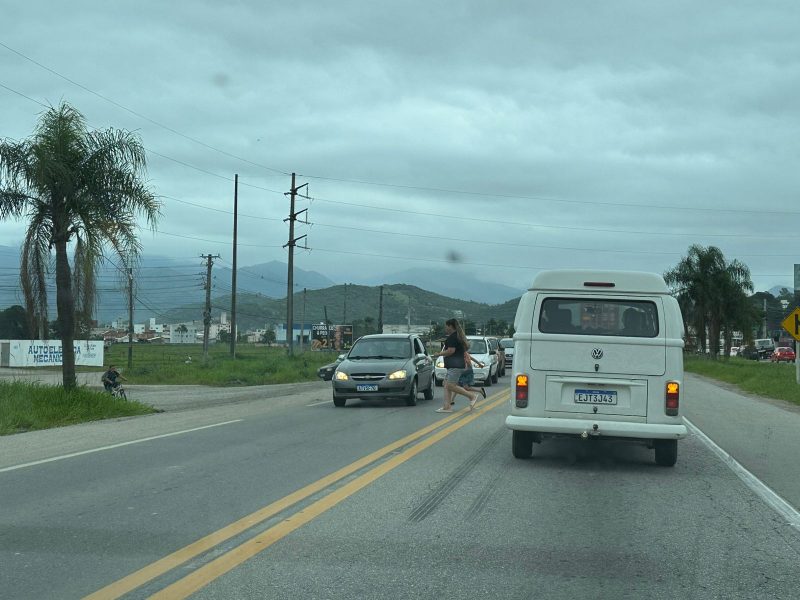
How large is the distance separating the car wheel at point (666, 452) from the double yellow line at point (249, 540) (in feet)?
9.88

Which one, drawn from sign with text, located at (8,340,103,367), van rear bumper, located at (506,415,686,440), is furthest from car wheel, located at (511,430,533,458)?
sign with text, located at (8,340,103,367)

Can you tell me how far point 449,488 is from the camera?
9250 millimetres

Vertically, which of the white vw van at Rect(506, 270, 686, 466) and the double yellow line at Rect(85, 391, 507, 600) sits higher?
the white vw van at Rect(506, 270, 686, 466)

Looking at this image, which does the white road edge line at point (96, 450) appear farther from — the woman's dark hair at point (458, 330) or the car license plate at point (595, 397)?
the car license plate at point (595, 397)

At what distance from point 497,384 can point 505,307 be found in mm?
129704

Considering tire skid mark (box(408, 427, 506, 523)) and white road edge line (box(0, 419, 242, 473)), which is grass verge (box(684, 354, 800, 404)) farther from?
white road edge line (box(0, 419, 242, 473))

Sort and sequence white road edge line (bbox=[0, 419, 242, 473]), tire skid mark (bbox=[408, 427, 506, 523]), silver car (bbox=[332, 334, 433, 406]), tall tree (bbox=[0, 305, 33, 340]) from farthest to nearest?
tall tree (bbox=[0, 305, 33, 340])
silver car (bbox=[332, 334, 433, 406])
white road edge line (bbox=[0, 419, 242, 473])
tire skid mark (bbox=[408, 427, 506, 523])

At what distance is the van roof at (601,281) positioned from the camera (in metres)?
10.9

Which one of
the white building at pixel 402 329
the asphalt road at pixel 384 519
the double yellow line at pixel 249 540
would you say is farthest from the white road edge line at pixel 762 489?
the white building at pixel 402 329

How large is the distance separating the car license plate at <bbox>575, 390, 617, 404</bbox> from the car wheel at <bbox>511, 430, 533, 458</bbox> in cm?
94

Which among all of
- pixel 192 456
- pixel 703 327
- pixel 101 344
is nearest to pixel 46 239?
pixel 192 456

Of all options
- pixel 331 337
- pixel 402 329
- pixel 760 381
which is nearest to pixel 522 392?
pixel 760 381

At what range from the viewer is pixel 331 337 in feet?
348

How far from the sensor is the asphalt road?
5855mm
